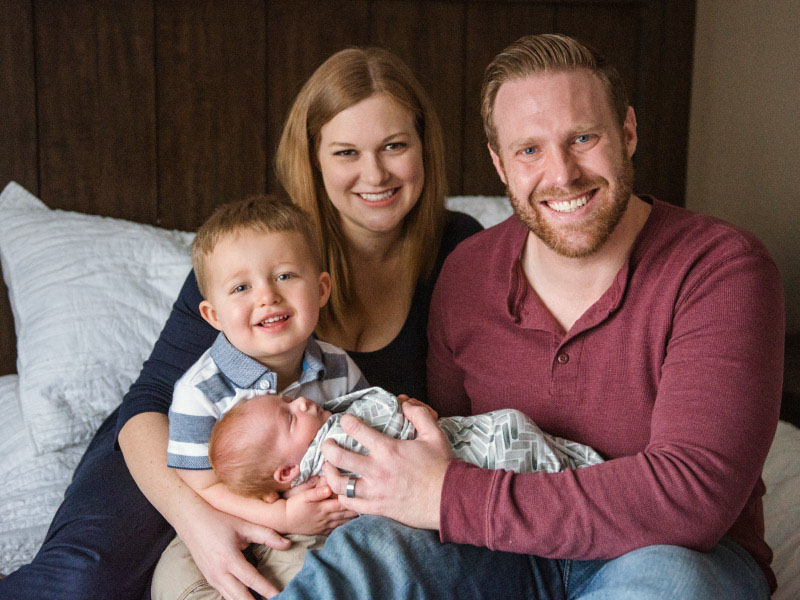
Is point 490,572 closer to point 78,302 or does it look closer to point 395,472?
point 395,472

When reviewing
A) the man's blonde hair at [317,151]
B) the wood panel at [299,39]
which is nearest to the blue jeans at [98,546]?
the man's blonde hair at [317,151]

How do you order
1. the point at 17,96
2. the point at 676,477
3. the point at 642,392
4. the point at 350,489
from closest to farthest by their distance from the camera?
the point at 676,477 → the point at 350,489 → the point at 642,392 → the point at 17,96

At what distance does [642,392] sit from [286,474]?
2.03ft

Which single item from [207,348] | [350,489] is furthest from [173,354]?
[350,489]

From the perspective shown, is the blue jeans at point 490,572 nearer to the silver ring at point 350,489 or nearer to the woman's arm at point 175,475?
the silver ring at point 350,489

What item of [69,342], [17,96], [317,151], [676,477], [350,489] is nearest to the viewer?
[676,477]

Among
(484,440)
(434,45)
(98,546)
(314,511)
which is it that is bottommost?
(98,546)

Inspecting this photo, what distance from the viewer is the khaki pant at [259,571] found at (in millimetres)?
1216

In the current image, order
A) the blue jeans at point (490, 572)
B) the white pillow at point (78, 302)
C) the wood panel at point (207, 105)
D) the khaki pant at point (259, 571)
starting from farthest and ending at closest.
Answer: the wood panel at point (207, 105)
the white pillow at point (78, 302)
the khaki pant at point (259, 571)
the blue jeans at point (490, 572)

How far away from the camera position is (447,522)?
1.08 meters

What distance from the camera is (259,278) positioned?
1.32 meters

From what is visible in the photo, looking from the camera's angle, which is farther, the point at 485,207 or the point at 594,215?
the point at 485,207

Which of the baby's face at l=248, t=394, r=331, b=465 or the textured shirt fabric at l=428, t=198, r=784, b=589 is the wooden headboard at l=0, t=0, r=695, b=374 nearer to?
the textured shirt fabric at l=428, t=198, r=784, b=589

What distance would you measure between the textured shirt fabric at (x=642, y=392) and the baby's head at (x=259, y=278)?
37 cm
